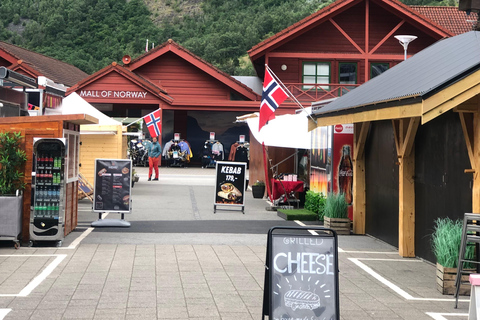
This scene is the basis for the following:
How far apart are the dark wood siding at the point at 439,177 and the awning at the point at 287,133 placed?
5640 mm

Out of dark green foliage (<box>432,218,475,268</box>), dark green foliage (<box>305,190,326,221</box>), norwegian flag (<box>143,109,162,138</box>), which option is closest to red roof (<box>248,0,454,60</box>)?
norwegian flag (<box>143,109,162,138</box>)

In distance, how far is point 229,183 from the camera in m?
17.6

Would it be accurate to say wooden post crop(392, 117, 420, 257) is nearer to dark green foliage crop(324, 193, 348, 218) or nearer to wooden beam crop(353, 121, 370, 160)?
wooden beam crop(353, 121, 370, 160)

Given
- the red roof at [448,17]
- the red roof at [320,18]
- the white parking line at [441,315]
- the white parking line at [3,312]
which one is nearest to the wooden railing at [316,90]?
the red roof at [320,18]

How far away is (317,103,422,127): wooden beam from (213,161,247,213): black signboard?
4393 mm

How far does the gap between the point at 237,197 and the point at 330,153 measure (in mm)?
3070

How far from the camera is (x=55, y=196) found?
38.8ft

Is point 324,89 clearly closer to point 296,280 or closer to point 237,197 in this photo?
point 237,197

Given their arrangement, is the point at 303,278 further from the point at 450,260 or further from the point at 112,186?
the point at 112,186

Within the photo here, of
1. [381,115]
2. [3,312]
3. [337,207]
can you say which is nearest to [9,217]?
[3,312]

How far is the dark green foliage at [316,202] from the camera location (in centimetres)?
1576

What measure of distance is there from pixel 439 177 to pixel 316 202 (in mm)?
6277

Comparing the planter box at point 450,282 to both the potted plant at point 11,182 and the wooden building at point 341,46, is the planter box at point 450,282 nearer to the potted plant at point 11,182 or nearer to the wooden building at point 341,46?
the potted plant at point 11,182

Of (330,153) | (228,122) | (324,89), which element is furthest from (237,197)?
(228,122)
